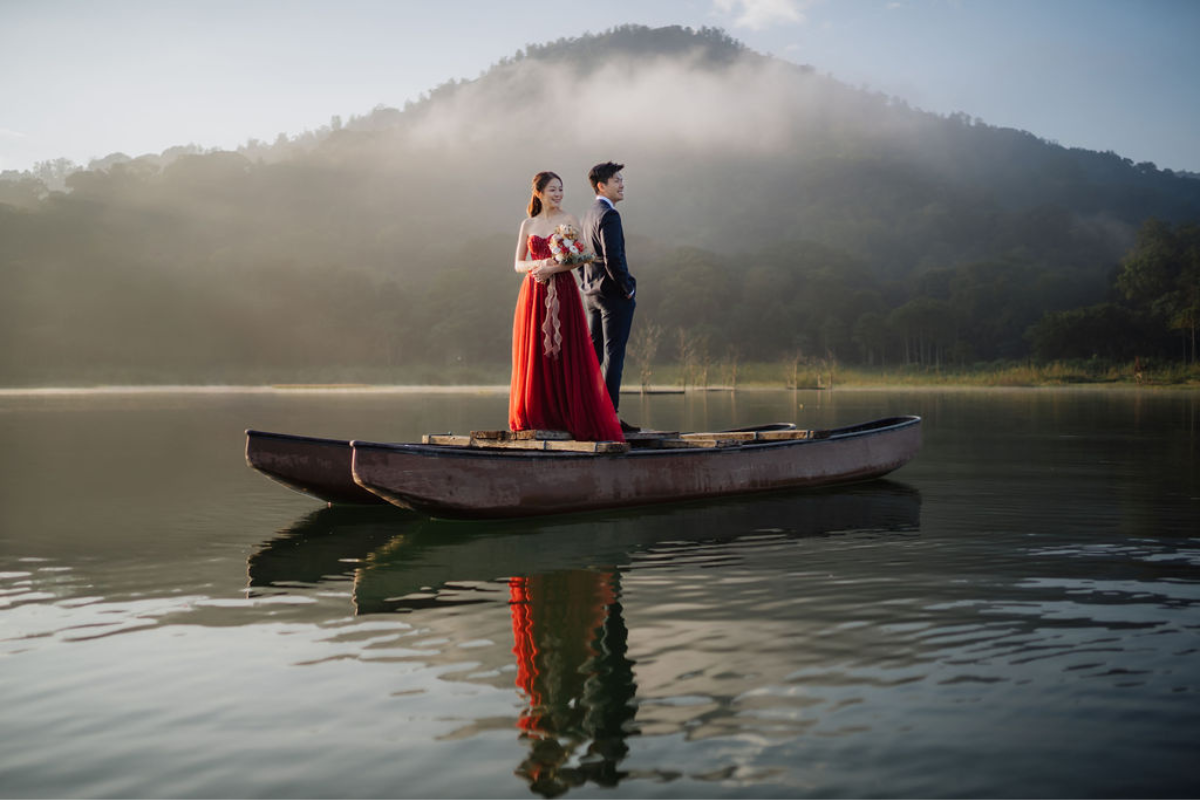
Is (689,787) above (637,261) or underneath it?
underneath

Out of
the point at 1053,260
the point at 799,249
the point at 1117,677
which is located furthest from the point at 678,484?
the point at 1053,260

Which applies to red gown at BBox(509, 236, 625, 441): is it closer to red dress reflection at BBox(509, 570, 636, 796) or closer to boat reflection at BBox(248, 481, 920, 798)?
boat reflection at BBox(248, 481, 920, 798)

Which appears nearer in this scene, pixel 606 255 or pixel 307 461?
pixel 307 461

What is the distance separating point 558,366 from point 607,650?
18.0 ft

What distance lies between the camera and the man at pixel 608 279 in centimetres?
1110

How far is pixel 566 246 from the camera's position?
10.3 m

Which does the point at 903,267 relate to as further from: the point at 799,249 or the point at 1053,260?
the point at 799,249

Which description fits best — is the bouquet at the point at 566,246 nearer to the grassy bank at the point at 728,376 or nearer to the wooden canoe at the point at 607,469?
the wooden canoe at the point at 607,469

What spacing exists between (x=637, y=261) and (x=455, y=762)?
124 m

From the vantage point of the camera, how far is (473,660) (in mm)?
5066

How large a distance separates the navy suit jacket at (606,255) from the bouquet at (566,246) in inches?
19.5

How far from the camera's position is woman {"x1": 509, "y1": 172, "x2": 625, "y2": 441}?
10.4 meters

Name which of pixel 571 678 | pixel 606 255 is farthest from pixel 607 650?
pixel 606 255

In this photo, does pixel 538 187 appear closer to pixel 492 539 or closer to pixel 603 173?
pixel 603 173
